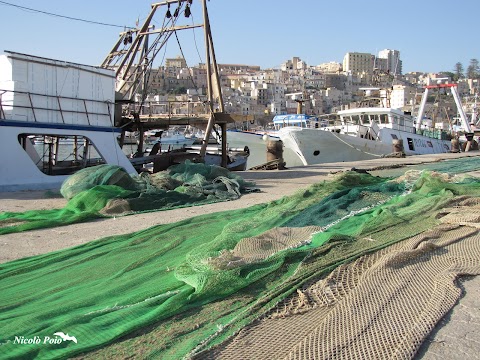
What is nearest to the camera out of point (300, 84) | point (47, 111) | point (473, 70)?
point (47, 111)

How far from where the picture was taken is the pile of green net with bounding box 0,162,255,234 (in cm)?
668

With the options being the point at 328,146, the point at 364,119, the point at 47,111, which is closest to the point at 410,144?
the point at 364,119

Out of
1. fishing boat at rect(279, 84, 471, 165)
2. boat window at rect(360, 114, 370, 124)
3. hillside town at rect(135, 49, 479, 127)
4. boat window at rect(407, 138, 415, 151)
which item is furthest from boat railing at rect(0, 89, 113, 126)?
hillside town at rect(135, 49, 479, 127)

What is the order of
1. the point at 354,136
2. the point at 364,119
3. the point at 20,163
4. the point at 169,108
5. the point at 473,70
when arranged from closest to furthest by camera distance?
the point at 20,163
the point at 169,108
the point at 354,136
the point at 364,119
the point at 473,70

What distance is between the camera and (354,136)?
24.7 metres

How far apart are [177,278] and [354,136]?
22.3m

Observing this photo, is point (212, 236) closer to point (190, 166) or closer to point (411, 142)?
point (190, 166)

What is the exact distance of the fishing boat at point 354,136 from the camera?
23.2 meters

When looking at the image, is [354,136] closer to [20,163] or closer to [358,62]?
[20,163]

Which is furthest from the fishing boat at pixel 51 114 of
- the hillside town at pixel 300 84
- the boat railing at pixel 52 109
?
the hillside town at pixel 300 84

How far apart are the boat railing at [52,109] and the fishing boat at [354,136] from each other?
12.1m

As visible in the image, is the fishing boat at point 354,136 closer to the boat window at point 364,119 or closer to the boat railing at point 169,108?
the boat window at point 364,119

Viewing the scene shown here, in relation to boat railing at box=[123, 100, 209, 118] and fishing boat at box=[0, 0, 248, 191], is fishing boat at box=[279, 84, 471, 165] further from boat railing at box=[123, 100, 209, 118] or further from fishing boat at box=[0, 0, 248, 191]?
fishing boat at box=[0, 0, 248, 191]

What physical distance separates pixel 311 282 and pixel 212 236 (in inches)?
71.6
